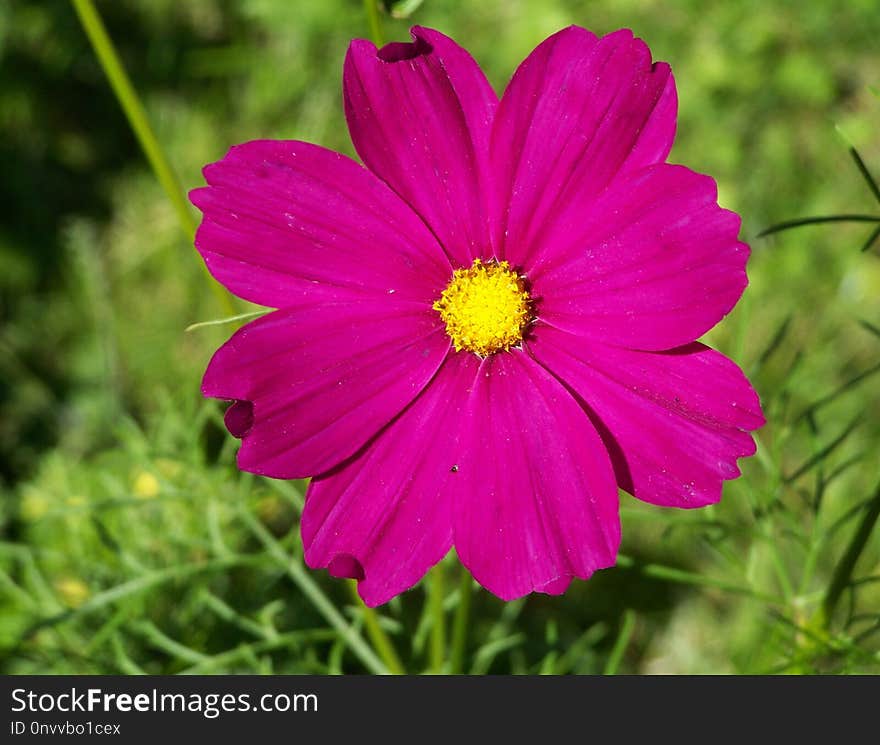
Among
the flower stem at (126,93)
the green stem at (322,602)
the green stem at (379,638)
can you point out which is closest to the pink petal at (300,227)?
the flower stem at (126,93)

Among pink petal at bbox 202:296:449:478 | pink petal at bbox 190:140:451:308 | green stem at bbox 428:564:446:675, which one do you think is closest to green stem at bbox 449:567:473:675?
green stem at bbox 428:564:446:675

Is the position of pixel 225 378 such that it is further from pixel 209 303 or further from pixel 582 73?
pixel 209 303

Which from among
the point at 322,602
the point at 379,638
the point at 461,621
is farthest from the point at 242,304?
the point at 461,621

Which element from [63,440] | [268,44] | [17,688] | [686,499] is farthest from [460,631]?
[268,44]

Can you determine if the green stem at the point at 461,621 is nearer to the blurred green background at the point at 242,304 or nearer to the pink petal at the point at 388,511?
the pink petal at the point at 388,511

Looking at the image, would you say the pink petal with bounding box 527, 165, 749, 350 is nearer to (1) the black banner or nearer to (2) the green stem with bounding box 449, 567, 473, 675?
(2) the green stem with bounding box 449, 567, 473, 675

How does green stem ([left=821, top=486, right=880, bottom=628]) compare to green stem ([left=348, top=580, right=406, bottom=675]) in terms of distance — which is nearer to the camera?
green stem ([left=821, top=486, right=880, bottom=628])
